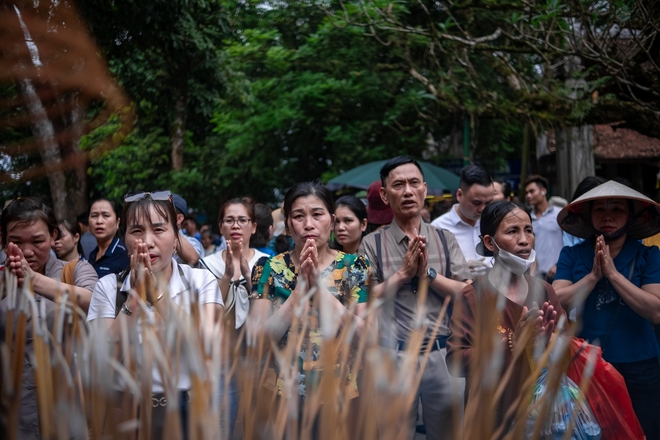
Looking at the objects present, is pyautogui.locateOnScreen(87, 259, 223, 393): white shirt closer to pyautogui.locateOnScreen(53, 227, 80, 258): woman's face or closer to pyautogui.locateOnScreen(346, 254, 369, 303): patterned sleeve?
pyautogui.locateOnScreen(346, 254, 369, 303): patterned sleeve

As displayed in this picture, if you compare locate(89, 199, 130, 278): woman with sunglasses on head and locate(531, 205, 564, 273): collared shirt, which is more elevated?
locate(89, 199, 130, 278): woman with sunglasses on head

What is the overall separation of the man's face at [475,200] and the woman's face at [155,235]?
1988 mm

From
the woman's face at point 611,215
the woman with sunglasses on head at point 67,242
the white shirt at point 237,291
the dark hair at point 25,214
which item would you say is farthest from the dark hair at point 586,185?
the woman with sunglasses on head at point 67,242

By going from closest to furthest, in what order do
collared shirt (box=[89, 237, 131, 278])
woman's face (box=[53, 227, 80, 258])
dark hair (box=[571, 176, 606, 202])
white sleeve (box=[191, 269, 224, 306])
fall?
1. white sleeve (box=[191, 269, 224, 306])
2. dark hair (box=[571, 176, 606, 202])
3. collared shirt (box=[89, 237, 131, 278])
4. woman's face (box=[53, 227, 80, 258])

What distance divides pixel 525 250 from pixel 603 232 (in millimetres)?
445

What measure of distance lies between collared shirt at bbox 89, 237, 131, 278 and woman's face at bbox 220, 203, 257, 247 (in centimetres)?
52

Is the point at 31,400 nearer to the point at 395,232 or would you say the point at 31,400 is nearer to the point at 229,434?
the point at 229,434

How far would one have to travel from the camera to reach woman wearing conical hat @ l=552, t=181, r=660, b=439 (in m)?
2.51

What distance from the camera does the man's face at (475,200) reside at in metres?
3.72

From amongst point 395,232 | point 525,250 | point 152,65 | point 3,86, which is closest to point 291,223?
point 395,232

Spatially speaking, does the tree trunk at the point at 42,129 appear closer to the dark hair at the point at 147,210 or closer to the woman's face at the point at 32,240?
the dark hair at the point at 147,210

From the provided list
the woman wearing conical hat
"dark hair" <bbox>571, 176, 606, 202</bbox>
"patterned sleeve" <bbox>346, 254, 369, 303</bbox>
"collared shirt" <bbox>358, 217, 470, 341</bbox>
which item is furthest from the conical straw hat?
"patterned sleeve" <bbox>346, 254, 369, 303</bbox>

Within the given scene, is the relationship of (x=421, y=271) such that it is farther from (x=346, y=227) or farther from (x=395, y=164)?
(x=346, y=227)

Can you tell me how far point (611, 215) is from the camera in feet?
8.98
